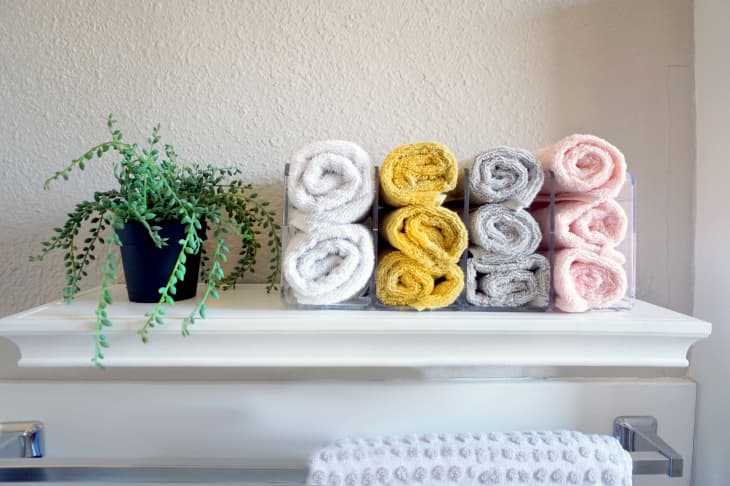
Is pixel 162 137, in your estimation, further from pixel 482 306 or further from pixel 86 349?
pixel 482 306

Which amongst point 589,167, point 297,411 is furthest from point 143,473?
point 589,167

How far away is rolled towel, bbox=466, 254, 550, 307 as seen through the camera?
0.43m

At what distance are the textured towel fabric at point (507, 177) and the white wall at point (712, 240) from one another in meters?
0.32

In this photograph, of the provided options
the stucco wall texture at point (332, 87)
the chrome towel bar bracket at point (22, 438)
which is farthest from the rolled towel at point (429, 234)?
the chrome towel bar bracket at point (22, 438)

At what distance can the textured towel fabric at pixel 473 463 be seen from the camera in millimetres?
404

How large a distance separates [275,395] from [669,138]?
0.68 meters

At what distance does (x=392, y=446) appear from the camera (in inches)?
16.5

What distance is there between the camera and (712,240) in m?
0.57

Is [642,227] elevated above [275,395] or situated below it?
above

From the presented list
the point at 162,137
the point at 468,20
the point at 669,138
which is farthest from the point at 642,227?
the point at 162,137

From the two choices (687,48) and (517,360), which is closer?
(517,360)

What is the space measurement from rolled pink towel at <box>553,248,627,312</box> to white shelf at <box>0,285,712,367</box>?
15mm

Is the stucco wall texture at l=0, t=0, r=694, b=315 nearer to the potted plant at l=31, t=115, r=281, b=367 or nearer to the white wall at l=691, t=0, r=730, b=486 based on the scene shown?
the white wall at l=691, t=0, r=730, b=486

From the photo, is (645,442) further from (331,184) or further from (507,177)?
(331,184)
